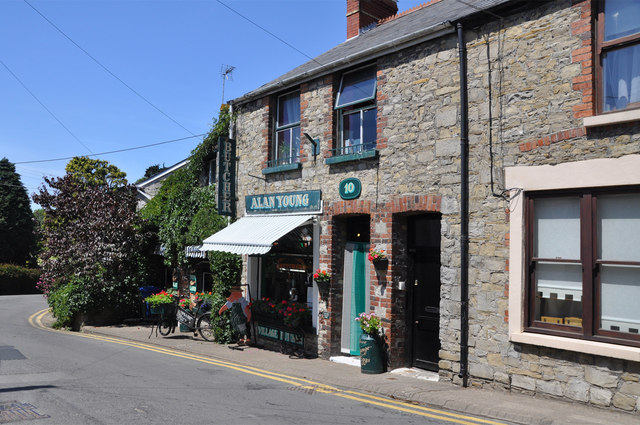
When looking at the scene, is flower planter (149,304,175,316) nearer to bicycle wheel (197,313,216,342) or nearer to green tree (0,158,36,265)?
bicycle wheel (197,313,216,342)

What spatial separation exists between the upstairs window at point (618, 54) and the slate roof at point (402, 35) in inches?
60.7

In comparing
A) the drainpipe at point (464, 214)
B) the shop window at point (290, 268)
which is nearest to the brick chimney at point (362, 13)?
the drainpipe at point (464, 214)

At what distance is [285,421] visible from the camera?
6.13m

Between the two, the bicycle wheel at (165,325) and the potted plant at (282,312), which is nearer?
the potted plant at (282,312)

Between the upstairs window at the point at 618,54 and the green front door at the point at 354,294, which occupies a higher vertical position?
the upstairs window at the point at 618,54

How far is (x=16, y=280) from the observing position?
114 ft

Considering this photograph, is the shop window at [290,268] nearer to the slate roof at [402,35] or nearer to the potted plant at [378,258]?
the potted plant at [378,258]

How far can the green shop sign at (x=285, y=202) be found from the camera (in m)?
11.0

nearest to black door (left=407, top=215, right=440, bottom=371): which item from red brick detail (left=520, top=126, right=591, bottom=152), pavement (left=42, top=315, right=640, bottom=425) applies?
pavement (left=42, top=315, right=640, bottom=425)

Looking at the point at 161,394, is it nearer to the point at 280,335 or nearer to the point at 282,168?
the point at 280,335

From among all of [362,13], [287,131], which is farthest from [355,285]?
[362,13]

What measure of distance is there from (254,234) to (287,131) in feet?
9.67

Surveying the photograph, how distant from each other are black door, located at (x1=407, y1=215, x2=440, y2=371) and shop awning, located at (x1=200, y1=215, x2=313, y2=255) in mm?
2622

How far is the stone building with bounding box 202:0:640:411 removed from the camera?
667 centimetres
